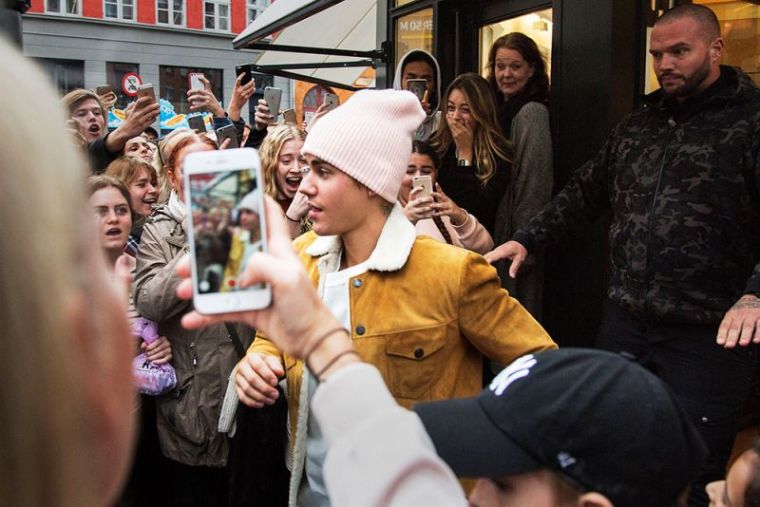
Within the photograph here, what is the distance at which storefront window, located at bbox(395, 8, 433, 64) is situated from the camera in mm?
6508

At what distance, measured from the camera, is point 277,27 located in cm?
725

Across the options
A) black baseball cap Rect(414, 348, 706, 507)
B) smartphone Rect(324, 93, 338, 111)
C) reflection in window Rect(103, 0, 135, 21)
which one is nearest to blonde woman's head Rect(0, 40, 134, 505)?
black baseball cap Rect(414, 348, 706, 507)

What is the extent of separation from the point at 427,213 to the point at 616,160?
0.93m

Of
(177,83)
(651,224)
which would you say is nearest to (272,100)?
(651,224)

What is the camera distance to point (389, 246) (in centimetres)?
250

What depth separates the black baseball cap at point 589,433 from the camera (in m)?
1.31

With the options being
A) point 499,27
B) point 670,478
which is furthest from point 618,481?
point 499,27

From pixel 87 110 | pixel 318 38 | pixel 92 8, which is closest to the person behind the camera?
pixel 87 110

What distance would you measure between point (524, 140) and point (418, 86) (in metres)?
0.98

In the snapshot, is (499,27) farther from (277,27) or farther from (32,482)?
(32,482)

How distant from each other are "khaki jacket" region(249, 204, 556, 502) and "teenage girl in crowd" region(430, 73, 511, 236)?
7.15 ft

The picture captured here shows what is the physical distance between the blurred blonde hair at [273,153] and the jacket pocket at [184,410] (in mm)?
1171

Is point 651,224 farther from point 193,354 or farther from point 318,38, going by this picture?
point 318,38

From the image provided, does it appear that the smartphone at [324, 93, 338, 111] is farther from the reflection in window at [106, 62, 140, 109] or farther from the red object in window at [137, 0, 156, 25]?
the red object in window at [137, 0, 156, 25]
